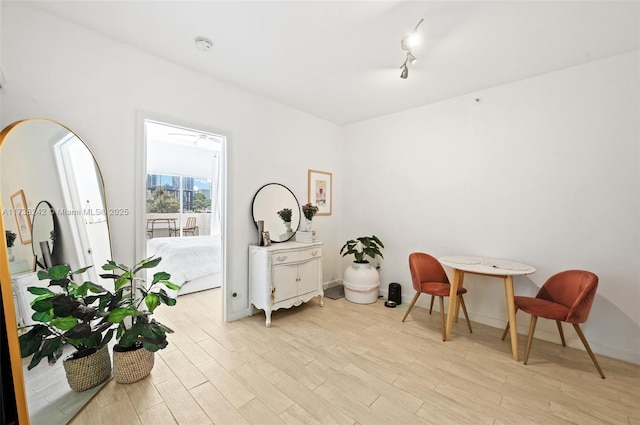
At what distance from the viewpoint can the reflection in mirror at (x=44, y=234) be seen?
1578 mm

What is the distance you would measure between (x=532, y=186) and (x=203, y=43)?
3456mm

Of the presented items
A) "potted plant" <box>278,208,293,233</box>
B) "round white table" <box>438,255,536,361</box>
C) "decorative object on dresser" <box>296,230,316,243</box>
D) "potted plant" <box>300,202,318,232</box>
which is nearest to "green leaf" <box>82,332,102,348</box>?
"potted plant" <box>278,208,293,233</box>

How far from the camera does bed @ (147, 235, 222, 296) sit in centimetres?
374

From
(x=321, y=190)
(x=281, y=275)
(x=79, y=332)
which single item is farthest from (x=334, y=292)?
(x=79, y=332)

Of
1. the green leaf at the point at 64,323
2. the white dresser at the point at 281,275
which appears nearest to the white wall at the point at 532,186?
the white dresser at the point at 281,275

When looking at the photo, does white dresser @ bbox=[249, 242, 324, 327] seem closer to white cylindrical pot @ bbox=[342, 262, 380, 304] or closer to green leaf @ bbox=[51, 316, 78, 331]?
white cylindrical pot @ bbox=[342, 262, 380, 304]

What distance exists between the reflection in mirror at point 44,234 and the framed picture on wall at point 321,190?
9.01 ft

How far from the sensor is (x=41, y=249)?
1608 millimetres

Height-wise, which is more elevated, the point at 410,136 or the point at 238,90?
the point at 238,90

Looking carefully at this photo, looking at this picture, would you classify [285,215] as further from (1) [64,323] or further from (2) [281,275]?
(1) [64,323]

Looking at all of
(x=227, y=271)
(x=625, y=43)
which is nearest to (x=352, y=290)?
(x=227, y=271)

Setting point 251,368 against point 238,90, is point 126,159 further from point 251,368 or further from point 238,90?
point 251,368

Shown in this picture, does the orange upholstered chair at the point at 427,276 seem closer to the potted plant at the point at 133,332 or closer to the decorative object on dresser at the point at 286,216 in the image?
the decorative object on dresser at the point at 286,216

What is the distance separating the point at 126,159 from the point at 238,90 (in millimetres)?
1415
